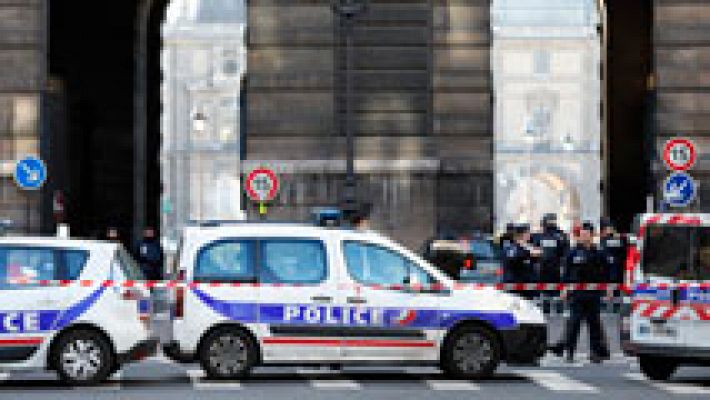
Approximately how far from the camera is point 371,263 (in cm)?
2188

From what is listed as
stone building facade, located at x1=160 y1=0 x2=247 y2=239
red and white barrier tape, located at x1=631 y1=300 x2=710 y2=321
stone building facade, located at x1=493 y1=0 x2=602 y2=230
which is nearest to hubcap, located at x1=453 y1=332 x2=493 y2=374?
red and white barrier tape, located at x1=631 y1=300 x2=710 y2=321

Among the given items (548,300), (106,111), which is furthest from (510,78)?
(548,300)

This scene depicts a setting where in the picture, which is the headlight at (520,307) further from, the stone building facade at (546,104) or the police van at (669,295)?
the stone building facade at (546,104)

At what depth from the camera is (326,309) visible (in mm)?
21594

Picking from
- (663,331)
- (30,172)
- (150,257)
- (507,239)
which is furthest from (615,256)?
(663,331)

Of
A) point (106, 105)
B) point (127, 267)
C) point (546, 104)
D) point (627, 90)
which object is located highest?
point (546, 104)

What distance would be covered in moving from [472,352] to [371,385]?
1.42 meters

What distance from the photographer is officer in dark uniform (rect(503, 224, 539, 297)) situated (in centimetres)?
3538

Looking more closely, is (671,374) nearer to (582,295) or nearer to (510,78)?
(582,295)

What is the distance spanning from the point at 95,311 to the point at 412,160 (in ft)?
47.4

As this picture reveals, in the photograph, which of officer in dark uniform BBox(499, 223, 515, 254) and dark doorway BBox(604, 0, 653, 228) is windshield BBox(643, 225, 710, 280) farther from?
dark doorway BBox(604, 0, 653, 228)

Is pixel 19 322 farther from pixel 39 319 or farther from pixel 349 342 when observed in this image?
pixel 349 342

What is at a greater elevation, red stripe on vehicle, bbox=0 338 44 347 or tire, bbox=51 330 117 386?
red stripe on vehicle, bbox=0 338 44 347

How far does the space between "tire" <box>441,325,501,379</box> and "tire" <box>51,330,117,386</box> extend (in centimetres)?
357
